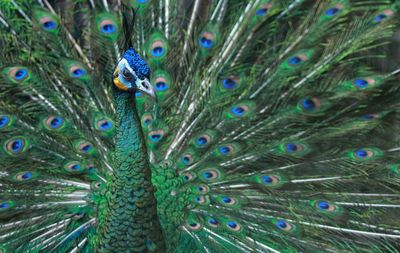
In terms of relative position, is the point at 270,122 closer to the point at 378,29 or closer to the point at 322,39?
the point at 322,39

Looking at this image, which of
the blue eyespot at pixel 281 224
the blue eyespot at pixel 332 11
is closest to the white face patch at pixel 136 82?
the blue eyespot at pixel 281 224

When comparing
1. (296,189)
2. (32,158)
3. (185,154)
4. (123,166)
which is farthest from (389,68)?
(32,158)

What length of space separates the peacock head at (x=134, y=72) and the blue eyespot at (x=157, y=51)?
52 centimetres

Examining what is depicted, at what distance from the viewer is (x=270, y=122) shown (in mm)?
1848

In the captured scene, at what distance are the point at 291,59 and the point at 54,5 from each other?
95 cm

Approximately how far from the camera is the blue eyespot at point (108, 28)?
5.75ft

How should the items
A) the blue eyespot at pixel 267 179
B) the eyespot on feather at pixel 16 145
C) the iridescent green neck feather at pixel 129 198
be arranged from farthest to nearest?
1. the blue eyespot at pixel 267 179
2. the eyespot on feather at pixel 16 145
3. the iridescent green neck feather at pixel 129 198

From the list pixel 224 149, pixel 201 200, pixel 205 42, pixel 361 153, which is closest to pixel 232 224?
pixel 201 200

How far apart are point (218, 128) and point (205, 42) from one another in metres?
0.30

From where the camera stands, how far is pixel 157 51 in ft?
5.97

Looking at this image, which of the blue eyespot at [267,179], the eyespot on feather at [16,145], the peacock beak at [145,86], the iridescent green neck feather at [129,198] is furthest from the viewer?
the blue eyespot at [267,179]

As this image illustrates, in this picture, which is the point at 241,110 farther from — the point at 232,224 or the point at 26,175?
the point at 26,175

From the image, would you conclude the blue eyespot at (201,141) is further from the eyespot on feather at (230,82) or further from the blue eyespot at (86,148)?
the blue eyespot at (86,148)

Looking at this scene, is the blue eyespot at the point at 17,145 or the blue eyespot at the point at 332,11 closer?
the blue eyespot at the point at 17,145
